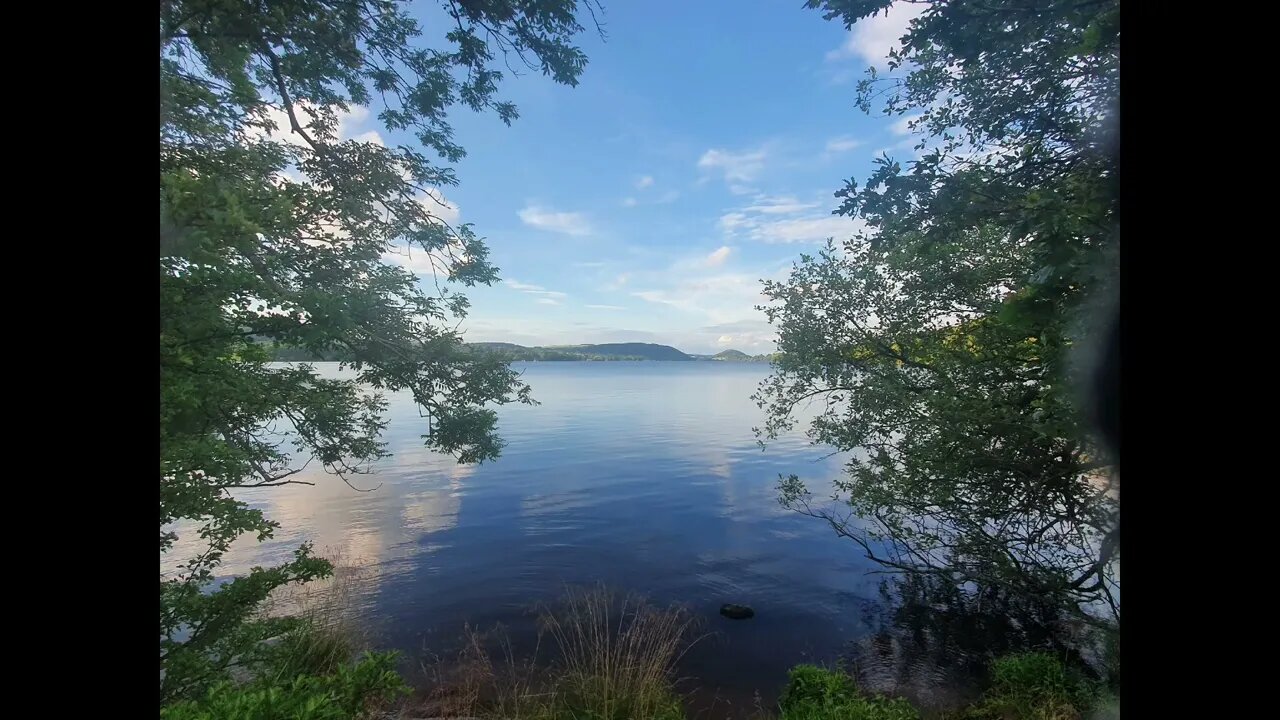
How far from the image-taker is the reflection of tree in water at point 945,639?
2883 millimetres

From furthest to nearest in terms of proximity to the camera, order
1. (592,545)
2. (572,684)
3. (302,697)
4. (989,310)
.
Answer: (592,545)
(572,684)
(989,310)
(302,697)

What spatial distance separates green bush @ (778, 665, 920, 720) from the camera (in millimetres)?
2480

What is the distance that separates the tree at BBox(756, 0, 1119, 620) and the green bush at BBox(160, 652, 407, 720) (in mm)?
2387

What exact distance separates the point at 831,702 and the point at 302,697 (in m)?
2.80

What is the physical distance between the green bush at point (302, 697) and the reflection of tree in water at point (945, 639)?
3.48m

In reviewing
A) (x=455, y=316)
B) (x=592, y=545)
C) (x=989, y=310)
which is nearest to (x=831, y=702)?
(x=989, y=310)

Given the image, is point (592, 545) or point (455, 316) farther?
point (592, 545)

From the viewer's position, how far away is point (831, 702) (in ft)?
8.75

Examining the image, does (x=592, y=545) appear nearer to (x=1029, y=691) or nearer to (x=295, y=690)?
(x=1029, y=691)

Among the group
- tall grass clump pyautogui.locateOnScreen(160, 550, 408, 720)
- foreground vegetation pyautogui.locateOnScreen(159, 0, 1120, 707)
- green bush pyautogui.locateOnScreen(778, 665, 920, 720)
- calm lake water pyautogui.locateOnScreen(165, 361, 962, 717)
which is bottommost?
calm lake water pyautogui.locateOnScreen(165, 361, 962, 717)

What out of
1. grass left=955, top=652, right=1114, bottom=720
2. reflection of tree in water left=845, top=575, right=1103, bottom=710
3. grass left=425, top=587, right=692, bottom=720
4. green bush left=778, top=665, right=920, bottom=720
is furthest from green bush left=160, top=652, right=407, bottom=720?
reflection of tree in water left=845, top=575, right=1103, bottom=710

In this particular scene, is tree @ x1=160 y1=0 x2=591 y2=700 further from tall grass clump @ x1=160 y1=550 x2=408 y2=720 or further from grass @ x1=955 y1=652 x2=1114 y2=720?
grass @ x1=955 y1=652 x2=1114 y2=720
